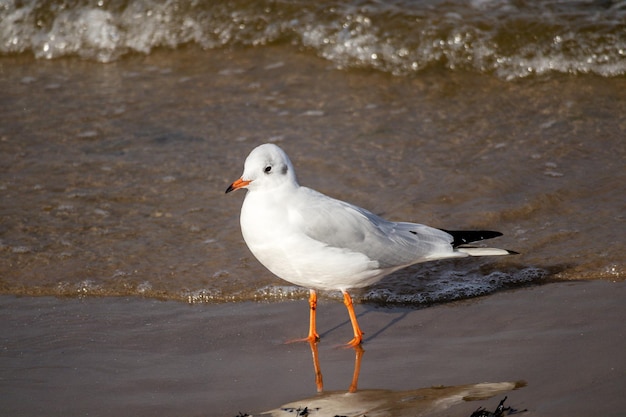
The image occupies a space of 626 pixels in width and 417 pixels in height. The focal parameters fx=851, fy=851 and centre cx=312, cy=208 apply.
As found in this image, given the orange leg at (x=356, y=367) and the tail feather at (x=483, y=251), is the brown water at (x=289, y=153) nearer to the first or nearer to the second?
the tail feather at (x=483, y=251)

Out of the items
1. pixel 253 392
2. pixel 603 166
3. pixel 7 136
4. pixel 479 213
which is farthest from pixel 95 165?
pixel 603 166

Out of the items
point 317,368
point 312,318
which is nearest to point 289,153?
point 312,318

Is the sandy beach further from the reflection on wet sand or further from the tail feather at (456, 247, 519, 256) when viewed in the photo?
the tail feather at (456, 247, 519, 256)

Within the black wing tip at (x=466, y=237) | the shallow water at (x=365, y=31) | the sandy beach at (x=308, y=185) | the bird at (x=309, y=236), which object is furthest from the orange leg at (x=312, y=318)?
the shallow water at (x=365, y=31)

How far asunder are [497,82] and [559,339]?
445 centimetres

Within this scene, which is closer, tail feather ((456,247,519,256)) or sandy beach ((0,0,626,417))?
Result: sandy beach ((0,0,626,417))

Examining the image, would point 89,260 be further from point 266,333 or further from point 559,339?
point 559,339

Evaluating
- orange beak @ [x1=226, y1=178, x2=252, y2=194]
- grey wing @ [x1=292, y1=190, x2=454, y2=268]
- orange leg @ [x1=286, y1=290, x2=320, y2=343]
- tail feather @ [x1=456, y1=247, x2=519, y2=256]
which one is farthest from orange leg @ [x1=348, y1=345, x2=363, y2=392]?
orange beak @ [x1=226, y1=178, x2=252, y2=194]

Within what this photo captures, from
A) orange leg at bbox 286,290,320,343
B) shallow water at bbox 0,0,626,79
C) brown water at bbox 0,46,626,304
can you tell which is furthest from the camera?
shallow water at bbox 0,0,626,79

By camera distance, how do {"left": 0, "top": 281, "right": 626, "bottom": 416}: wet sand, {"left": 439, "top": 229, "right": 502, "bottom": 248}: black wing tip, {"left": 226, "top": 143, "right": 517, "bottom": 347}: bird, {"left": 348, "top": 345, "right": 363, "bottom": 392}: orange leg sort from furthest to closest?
1. {"left": 439, "top": 229, "right": 502, "bottom": 248}: black wing tip
2. {"left": 226, "top": 143, "right": 517, "bottom": 347}: bird
3. {"left": 348, "top": 345, "right": 363, "bottom": 392}: orange leg
4. {"left": 0, "top": 281, "right": 626, "bottom": 416}: wet sand

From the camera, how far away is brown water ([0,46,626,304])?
5246 mm

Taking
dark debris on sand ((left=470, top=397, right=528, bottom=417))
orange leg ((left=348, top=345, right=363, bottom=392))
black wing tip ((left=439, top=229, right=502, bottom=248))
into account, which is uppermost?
black wing tip ((left=439, top=229, right=502, bottom=248))

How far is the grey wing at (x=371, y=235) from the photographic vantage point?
441 centimetres

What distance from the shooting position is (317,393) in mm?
3877
